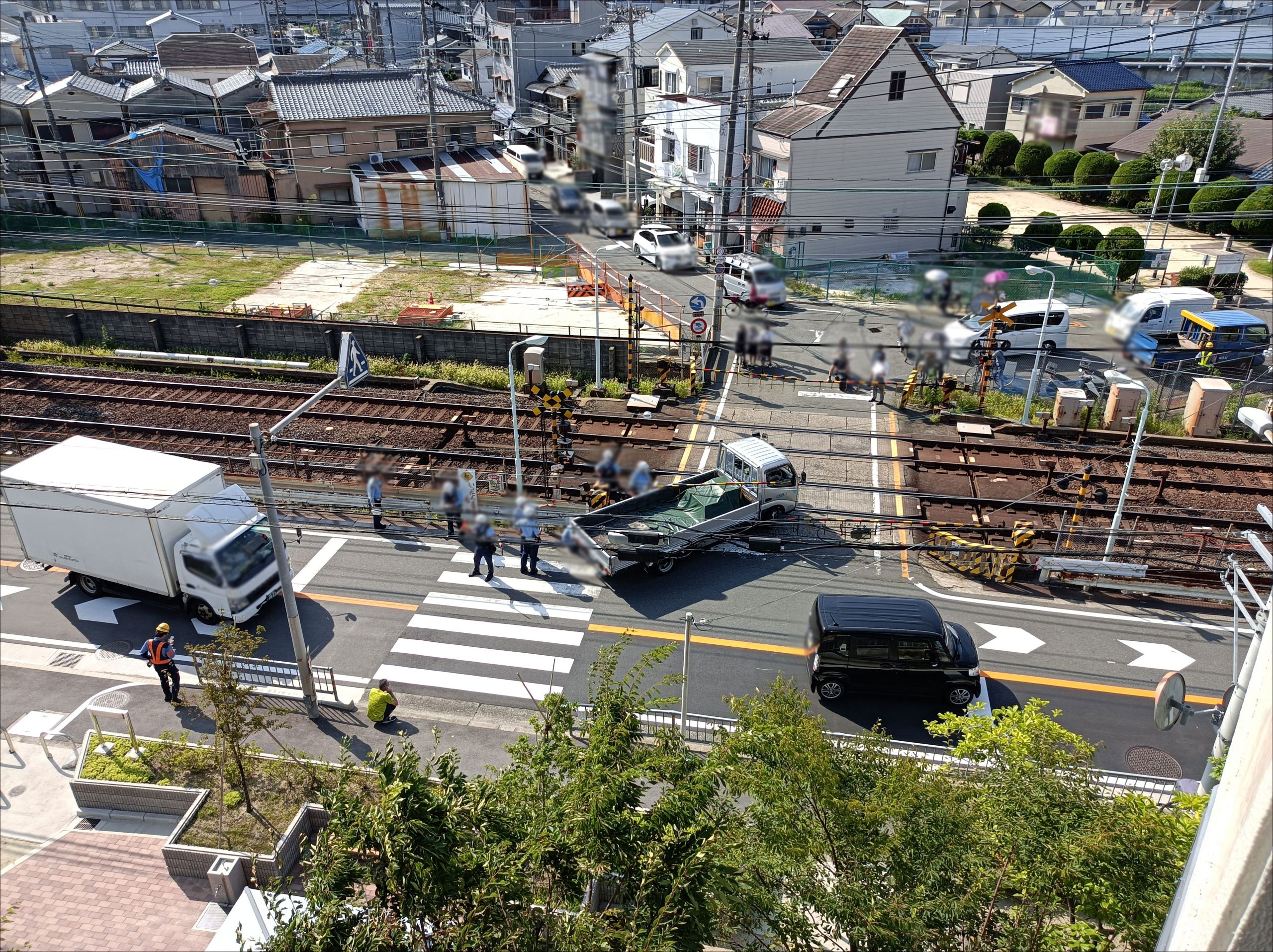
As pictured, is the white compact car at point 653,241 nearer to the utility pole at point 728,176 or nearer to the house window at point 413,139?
the utility pole at point 728,176

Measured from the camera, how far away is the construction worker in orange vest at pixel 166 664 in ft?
40.8

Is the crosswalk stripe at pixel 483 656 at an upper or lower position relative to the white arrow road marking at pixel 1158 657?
lower

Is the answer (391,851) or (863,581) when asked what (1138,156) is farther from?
(391,851)

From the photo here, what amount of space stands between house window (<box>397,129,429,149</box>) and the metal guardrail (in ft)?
113

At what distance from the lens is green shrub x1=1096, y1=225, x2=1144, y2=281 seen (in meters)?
29.5

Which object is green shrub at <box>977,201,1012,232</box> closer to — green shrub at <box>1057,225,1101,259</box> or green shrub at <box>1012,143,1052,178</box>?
green shrub at <box>1057,225,1101,259</box>

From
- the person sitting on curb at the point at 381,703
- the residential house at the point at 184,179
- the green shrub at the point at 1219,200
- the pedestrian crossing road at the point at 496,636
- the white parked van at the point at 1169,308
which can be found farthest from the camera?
the residential house at the point at 184,179

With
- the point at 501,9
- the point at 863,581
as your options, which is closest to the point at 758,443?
the point at 863,581

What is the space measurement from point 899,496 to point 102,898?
1480 centimetres

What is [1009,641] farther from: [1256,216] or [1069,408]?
[1256,216]

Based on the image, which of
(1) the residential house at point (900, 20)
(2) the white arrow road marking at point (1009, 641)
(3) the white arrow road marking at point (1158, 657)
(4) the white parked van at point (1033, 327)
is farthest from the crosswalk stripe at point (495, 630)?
(1) the residential house at point (900, 20)

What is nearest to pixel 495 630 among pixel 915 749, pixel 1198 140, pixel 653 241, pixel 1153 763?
pixel 915 749

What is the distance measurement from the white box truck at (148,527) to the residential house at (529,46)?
39.1 meters

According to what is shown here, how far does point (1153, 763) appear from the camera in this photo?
1192 cm
